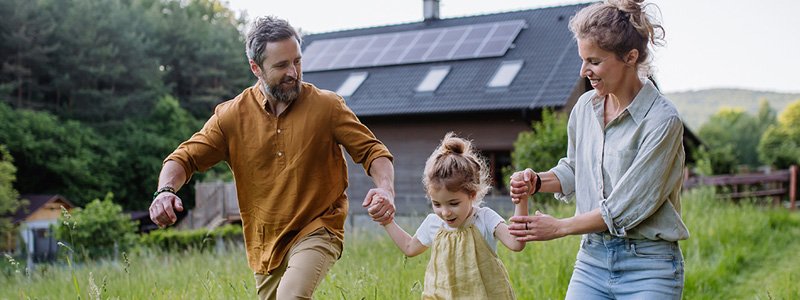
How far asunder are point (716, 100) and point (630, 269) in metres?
118

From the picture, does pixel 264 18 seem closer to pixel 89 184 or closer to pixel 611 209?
pixel 611 209

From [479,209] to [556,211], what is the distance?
758cm

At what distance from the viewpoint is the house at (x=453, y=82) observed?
79.0 feet

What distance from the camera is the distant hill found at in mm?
99938

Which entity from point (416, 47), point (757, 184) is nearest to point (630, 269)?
point (757, 184)

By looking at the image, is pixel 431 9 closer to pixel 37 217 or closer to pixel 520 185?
pixel 37 217

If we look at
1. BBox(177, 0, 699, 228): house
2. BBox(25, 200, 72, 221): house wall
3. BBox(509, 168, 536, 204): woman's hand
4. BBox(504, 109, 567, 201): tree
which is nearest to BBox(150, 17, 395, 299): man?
BBox(509, 168, 536, 204): woman's hand

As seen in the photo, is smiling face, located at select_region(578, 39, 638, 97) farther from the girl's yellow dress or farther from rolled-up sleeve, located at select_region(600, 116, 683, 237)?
the girl's yellow dress

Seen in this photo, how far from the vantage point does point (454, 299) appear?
3379 millimetres

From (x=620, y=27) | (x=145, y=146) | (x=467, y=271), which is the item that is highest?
(x=145, y=146)

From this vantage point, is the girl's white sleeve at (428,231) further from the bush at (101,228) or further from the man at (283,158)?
the bush at (101,228)

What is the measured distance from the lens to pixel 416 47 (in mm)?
27641

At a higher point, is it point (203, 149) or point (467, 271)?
point (203, 149)

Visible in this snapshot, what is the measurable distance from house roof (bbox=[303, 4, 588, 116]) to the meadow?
465 inches
